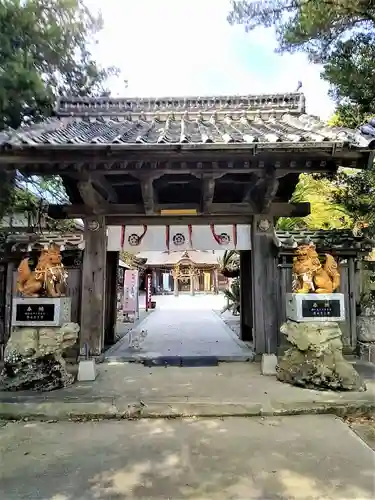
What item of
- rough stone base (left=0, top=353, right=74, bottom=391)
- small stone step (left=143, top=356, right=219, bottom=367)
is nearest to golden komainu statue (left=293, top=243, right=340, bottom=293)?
small stone step (left=143, top=356, right=219, bottom=367)

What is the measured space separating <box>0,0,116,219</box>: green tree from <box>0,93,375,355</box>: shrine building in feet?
2.35

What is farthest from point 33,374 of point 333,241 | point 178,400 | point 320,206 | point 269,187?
point 320,206

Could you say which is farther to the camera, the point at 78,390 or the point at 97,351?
the point at 97,351

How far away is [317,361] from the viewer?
5.62 metres

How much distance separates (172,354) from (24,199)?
5593 mm

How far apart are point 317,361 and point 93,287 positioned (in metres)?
4.14

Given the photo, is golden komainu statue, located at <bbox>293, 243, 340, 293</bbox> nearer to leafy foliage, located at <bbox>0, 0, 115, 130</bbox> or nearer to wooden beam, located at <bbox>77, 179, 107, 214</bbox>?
wooden beam, located at <bbox>77, 179, 107, 214</bbox>

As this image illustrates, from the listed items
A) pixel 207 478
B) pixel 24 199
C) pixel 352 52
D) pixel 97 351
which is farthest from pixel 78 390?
pixel 352 52

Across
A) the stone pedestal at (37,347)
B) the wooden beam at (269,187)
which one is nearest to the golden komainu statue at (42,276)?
the stone pedestal at (37,347)

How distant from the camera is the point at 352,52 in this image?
28.7ft

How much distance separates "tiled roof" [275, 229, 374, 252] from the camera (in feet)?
22.6

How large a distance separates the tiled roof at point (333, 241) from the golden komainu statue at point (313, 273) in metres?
0.65

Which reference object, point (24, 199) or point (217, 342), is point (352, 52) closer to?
point (217, 342)

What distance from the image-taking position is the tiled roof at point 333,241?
22.6 ft
